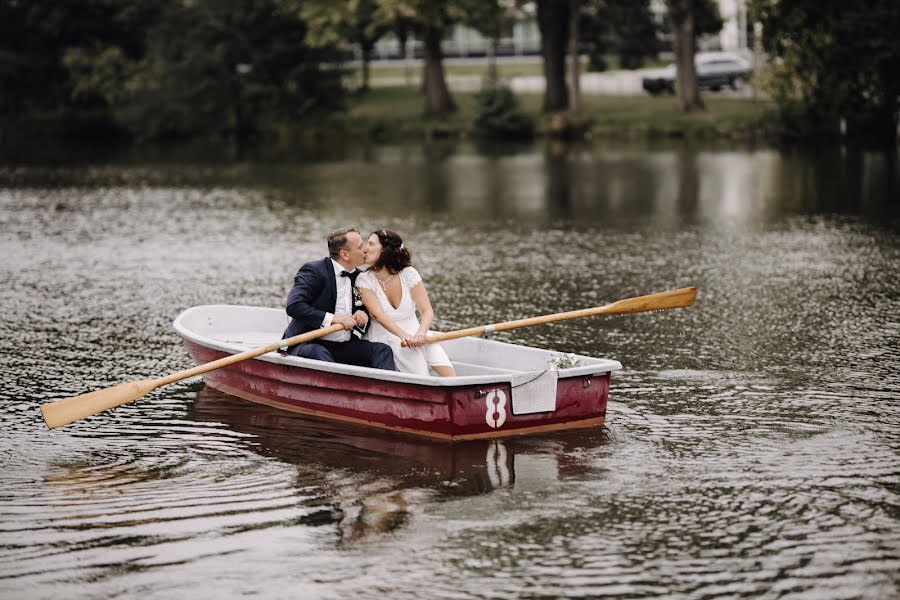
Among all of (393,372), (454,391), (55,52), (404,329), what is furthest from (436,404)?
(55,52)

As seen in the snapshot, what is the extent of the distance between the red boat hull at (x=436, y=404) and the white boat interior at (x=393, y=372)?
0.31 ft

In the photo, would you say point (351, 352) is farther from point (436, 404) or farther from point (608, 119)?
point (608, 119)

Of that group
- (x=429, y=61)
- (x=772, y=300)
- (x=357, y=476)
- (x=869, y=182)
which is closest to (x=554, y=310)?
(x=772, y=300)

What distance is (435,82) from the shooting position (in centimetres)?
5853

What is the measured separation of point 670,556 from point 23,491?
490cm

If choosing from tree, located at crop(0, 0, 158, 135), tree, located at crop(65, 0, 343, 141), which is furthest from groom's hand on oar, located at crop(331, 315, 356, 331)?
tree, located at crop(0, 0, 158, 135)

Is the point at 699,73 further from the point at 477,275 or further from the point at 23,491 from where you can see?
the point at 23,491

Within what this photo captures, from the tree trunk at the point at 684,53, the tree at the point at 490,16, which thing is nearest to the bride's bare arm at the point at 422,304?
the tree trunk at the point at 684,53

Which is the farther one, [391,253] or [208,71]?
[208,71]

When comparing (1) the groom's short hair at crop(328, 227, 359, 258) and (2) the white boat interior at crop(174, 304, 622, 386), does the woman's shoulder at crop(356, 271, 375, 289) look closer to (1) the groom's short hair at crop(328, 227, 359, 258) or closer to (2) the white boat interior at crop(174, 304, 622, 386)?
(1) the groom's short hair at crop(328, 227, 359, 258)

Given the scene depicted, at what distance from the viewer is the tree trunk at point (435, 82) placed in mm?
57312

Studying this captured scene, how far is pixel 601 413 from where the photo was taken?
1212 cm

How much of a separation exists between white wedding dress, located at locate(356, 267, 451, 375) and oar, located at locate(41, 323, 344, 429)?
1.37 ft

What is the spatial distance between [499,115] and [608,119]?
4.14m
